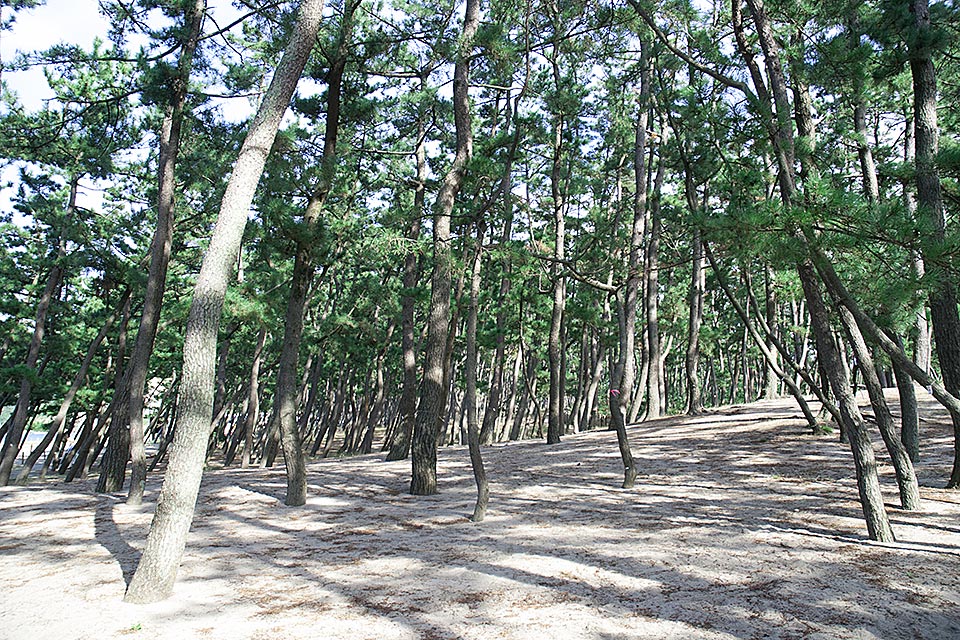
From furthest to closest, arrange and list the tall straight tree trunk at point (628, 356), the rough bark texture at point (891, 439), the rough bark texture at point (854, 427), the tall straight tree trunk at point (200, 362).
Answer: the tall straight tree trunk at point (628, 356) → the rough bark texture at point (891, 439) → the rough bark texture at point (854, 427) → the tall straight tree trunk at point (200, 362)

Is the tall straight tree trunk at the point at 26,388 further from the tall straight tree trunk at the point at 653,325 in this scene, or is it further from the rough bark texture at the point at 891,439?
the rough bark texture at the point at 891,439

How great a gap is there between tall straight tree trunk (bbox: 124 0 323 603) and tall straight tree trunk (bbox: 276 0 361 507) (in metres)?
3.05

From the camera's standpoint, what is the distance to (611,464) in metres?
10.6

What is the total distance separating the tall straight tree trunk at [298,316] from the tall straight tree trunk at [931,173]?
24.3 feet

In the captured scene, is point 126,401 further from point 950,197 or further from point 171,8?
point 950,197

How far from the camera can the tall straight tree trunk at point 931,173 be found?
625cm

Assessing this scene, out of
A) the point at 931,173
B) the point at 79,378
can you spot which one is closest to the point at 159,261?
the point at 79,378

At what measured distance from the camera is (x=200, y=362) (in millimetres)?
4805

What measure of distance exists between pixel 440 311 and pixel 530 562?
185 inches

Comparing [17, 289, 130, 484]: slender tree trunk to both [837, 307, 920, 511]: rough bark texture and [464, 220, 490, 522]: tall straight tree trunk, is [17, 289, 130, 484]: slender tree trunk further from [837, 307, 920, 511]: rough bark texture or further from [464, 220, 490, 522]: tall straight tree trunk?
[837, 307, 920, 511]: rough bark texture

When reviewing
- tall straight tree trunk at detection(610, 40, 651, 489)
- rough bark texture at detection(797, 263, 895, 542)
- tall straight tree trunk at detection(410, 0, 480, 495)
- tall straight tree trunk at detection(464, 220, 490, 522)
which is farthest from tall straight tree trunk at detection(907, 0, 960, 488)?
tall straight tree trunk at detection(410, 0, 480, 495)

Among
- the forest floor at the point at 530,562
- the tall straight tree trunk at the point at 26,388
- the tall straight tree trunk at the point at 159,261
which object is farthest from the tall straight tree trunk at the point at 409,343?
the tall straight tree trunk at the point at 26,388

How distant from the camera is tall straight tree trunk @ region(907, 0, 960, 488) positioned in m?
6.25

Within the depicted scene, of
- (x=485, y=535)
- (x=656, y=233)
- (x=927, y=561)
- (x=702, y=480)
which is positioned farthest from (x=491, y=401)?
(x=927, y=561)
